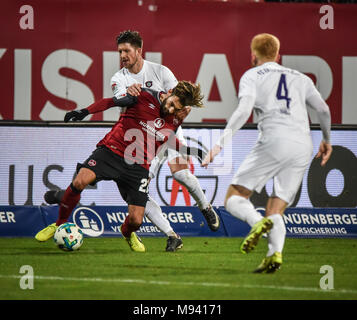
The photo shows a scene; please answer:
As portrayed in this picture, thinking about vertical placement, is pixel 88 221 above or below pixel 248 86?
below

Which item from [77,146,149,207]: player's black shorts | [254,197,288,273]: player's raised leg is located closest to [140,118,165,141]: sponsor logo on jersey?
[77,146,149,207]: player's black shorts

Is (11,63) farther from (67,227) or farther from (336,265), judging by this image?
(336,265)

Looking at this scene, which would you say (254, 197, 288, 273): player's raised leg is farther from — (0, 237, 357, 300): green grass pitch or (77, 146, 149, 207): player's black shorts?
(77, 146, 149, 207): player's black shorts

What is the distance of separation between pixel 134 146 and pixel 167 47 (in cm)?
347

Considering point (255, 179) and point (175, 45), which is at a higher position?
point (175, 45)

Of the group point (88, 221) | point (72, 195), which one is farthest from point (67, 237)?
point (88, 221)

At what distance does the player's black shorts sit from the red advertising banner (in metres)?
3.07

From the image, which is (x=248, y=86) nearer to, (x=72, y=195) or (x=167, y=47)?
(x=72, y=195)

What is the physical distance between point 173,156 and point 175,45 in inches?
106

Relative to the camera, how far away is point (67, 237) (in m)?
8.04

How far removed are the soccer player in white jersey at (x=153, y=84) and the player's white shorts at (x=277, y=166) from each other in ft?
7.59

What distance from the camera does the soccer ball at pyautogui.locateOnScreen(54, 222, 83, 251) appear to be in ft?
26.3

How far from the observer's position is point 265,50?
6520 millimetres

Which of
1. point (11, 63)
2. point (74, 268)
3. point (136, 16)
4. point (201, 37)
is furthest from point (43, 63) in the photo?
point (74, 268)
